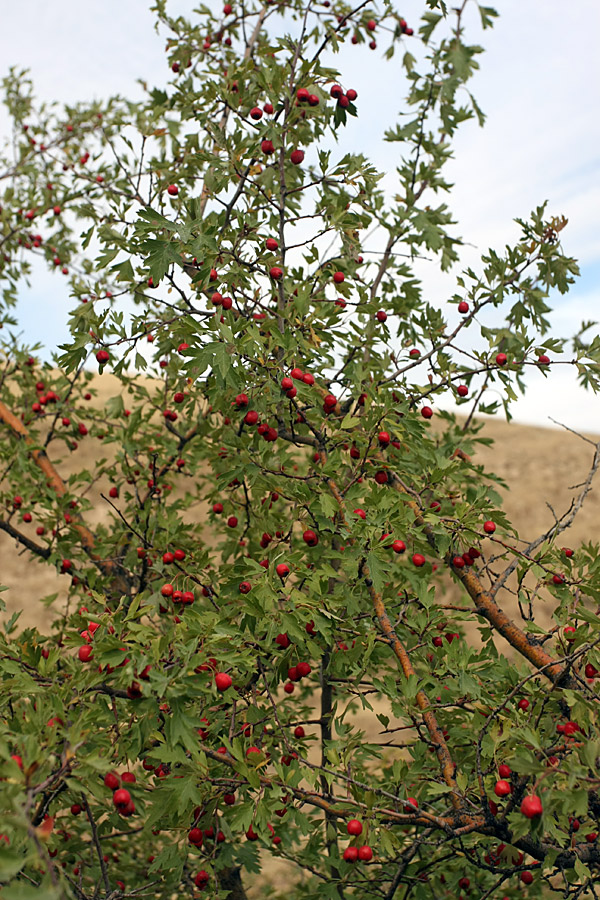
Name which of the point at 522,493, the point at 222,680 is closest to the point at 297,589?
the point at 222,680

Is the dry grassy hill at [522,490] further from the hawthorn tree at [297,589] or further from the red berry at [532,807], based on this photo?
the red berry at [532,807]

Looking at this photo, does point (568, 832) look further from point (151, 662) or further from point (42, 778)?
point (42, 778)

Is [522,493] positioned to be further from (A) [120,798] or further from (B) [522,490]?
(A) [120,798]

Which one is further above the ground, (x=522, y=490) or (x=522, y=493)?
(x=522, y=490)

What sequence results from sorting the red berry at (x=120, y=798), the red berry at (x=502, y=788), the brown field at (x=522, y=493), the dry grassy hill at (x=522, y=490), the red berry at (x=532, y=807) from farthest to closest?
1. the dry grassy hill at (x=522, y=490)
2. the brown field at (x=522, y=493)
3. the red berry at (x=502, y=788)
4. the red berry at (x=120, y=798)
5. the red berry at (x=532, y=807)

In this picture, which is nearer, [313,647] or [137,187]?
[313,647]

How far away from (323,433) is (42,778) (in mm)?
2136

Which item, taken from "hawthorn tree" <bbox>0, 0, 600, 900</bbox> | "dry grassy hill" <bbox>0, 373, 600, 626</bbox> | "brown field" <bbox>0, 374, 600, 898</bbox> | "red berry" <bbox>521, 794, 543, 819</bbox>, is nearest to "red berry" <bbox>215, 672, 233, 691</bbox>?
"hawthorn tree" <bbox>0, 0, 600, 900</bbox>

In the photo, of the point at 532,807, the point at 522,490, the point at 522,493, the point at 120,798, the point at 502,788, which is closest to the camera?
the point at 532,807

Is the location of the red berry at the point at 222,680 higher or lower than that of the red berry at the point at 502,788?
lower

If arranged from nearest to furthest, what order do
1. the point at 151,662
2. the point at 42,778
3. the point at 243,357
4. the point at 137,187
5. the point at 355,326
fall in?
the point at 42,778 < the point at 151,662 < the point at 243,357 < the point at 355,326 < the point at 137,187

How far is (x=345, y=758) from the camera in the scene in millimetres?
2740

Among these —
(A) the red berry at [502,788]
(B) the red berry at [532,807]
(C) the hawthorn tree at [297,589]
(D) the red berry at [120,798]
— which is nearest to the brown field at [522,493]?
(C) the hawthorn tree at [297,589]

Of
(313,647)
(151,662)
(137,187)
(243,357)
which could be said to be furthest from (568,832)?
(137,187)
